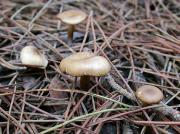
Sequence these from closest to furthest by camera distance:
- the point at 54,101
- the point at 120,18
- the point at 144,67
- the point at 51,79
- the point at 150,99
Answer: the point at 150,99, the point at 54,101, the point at 51,79, the point at 144,67, the point at 120,18

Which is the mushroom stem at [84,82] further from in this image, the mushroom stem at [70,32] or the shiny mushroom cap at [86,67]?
the mushroom stem at [70,32]

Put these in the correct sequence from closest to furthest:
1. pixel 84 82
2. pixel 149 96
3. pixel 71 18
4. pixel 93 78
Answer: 1. pixel 149 96
2. pixel 84 82
3. pixel 93 78
4. pixel 71 18

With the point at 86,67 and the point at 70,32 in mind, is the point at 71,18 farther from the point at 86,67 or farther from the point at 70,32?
the point at 86,67

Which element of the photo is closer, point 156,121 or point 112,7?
point 156,121

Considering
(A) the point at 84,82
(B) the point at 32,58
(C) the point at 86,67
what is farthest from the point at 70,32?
(C) the point at 86,67

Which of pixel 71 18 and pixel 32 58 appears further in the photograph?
pixel 71 18

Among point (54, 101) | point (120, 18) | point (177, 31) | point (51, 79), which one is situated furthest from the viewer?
point (120, 18)

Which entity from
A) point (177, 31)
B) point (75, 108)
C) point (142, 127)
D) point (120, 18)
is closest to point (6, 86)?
point (75, 108)

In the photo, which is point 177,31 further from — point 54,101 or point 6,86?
point 6,86

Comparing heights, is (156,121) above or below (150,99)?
below
